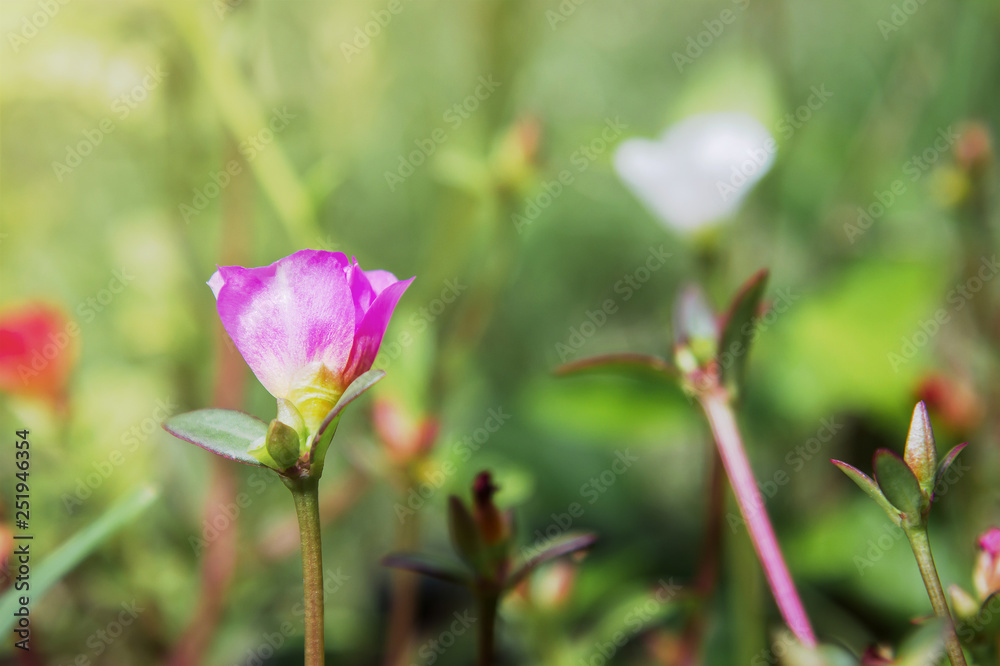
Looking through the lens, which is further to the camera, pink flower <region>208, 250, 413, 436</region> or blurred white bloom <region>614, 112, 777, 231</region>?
blurred white bloom <region>614, 112, 777, 231</region>

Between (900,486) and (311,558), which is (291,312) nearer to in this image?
(311,558)

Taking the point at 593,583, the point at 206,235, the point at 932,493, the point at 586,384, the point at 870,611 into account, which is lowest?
the point at 870,611

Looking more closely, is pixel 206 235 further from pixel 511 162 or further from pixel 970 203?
pixel 970 203

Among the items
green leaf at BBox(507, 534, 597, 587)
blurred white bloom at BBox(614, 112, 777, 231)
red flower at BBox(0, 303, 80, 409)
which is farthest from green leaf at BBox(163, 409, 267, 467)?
blurred white bloom at BBox(614, 112, 777, 231)

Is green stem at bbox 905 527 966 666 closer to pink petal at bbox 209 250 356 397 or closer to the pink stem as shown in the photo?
the pink stem

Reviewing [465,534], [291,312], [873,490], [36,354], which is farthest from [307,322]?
[36,354]

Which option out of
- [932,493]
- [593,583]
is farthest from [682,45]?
[932,493]
